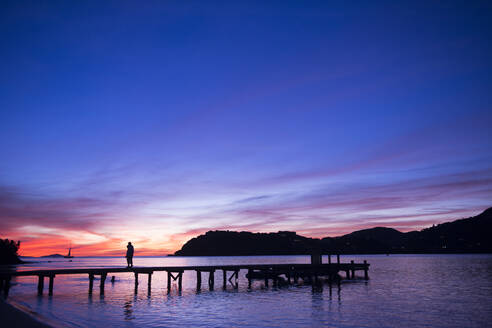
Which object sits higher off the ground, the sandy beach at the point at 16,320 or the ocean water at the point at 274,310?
the sandy beach at the point at 16,320

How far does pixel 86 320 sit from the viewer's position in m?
22.9

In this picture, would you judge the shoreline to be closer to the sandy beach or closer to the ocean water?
the sandy beach

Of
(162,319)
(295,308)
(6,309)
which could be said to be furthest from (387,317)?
(6,309)

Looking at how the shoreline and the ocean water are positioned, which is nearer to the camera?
the shoreline

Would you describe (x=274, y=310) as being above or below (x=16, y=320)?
below

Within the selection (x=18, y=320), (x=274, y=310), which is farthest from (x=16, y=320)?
(x=274, y=310)

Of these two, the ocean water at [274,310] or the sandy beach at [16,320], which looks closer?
the sandy beach at [16,320]

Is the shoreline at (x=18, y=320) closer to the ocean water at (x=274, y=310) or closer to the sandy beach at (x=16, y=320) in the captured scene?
Result: the sandy beach at (x=16, y=320)

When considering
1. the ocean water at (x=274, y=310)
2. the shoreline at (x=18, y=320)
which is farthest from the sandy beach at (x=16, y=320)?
the ocean water at (x=274, y=310)

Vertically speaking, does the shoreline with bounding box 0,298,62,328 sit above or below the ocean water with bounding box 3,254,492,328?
above

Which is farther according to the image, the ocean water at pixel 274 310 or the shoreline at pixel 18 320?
the ocean water at pixel 274 310

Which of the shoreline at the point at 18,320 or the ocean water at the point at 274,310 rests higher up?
the shoreline at the point at 18,320

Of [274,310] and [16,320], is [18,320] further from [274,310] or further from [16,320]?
[274,310]

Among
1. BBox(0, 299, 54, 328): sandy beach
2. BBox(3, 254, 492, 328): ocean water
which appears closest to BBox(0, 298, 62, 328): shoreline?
BBox(0, 299, 54, 328): sandy beach
